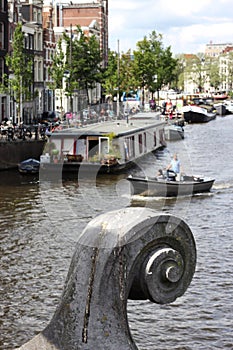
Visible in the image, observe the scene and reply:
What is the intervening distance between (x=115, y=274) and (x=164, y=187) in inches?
786

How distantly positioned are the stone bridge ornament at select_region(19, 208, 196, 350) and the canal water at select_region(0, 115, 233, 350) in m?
4.74

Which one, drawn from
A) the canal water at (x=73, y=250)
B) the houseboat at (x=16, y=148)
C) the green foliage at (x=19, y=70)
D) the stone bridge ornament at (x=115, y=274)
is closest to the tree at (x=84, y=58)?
the green foliage at (x=19, y=70)

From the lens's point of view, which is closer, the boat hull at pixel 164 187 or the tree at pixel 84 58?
the boat hull at pixel 164 187

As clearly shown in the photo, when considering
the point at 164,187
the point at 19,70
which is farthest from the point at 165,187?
the point at 19,70

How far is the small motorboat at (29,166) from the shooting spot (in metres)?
36.0

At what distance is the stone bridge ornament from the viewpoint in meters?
8.07

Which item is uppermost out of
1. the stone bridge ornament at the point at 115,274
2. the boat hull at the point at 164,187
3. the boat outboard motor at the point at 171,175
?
the stone bridge ornament at the point at 115,274

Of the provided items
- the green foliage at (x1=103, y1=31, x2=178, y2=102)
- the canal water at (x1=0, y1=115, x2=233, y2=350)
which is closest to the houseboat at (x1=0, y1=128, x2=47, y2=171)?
the canal water at (x1=0, y1=115, x2=233, y2=350)

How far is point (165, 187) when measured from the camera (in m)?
27.9

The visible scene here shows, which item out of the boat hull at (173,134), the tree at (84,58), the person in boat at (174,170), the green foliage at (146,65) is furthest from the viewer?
the green foliage at (146,65)

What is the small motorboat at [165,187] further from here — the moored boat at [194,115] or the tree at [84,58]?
the moored boat at [194,115]

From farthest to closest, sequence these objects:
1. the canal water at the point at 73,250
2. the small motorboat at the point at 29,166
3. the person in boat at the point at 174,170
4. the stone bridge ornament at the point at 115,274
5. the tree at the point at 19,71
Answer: the tree at the point at 19,71
the small motorboat at the point at 29,166
the person in boat at the point at 174,170
the canal water at the point at 73,250
the stone bridge ornament at the point at 115,274

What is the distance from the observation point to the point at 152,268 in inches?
321

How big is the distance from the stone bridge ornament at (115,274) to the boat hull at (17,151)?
29251 millimetres
